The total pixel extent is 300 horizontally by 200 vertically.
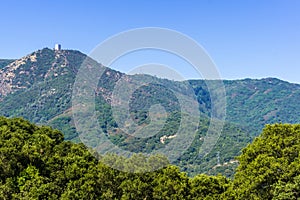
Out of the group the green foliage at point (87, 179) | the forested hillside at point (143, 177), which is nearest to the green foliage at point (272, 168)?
the forested hillside at point (143, 177)

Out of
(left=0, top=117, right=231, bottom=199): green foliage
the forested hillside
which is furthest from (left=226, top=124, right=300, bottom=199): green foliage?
(left=0, top=117, right=231, bottom=199): green foliage

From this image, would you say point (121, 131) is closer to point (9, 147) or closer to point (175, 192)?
point (175, 192)

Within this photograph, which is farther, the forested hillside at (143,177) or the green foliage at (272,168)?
the forested hillside at (143,177)

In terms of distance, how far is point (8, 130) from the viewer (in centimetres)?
2653

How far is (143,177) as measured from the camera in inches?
877

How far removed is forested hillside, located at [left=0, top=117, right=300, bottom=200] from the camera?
20.5 m

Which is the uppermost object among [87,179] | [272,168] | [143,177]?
[272,168]

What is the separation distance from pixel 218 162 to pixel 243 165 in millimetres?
105976

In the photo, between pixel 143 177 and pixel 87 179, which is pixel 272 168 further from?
pixel 87 179

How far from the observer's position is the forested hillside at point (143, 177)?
20.5 metres

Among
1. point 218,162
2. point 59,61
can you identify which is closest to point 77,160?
point 218,162

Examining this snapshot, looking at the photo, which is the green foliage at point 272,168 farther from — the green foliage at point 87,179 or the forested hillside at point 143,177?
the green foliage at point 87,179

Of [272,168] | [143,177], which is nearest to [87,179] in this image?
[143,177]

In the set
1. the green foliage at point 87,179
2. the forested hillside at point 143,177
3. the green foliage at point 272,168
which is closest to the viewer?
the green foliage at point 272,168
